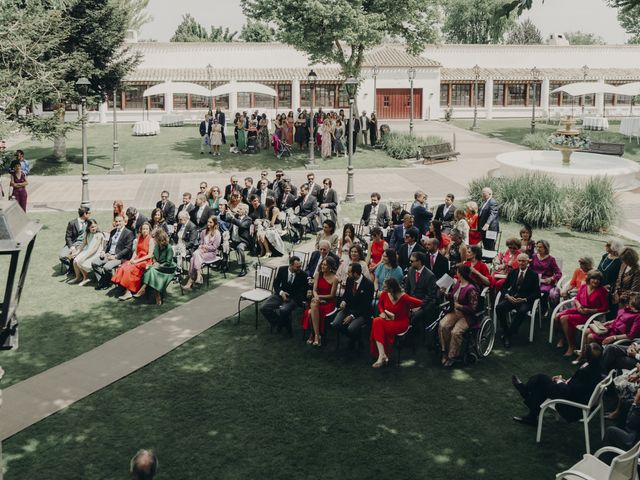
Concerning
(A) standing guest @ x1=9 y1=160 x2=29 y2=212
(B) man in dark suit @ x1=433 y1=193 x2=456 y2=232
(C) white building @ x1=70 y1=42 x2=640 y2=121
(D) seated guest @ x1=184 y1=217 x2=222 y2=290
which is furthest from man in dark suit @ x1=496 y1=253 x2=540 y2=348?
(C) white building @ x1=70 y1=42 x2=640 y2=121

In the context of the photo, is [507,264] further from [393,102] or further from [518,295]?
[393,102]

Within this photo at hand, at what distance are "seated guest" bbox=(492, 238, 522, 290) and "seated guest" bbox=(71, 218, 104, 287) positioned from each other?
784 cm

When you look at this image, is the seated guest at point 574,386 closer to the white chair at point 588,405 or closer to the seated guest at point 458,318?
the white chair at point 588,405

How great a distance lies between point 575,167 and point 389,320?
17889mm

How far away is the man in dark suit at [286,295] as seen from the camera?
37.0ft

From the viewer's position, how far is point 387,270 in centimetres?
1136

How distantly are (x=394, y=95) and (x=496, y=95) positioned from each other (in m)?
9.83

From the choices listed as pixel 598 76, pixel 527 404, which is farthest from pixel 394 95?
pixel 527 404

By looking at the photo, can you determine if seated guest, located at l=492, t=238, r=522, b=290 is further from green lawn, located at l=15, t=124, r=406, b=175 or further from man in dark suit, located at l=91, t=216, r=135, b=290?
green lawn, located at l=15, t=124, r=406, b=175

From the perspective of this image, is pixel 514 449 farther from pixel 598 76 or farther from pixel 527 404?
pixel 598 76

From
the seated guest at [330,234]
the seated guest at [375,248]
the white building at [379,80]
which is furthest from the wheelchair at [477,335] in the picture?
the white building at [379,80]

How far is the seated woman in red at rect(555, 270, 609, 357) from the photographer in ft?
33.6

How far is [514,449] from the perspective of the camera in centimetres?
782

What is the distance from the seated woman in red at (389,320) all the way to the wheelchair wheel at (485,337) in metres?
1.02
